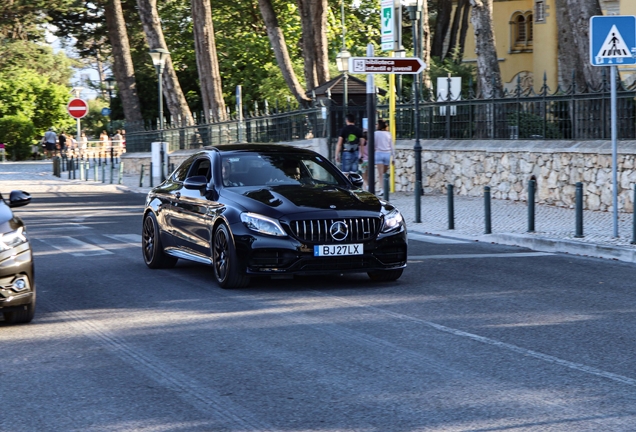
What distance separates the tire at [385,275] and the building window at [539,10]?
45706mm

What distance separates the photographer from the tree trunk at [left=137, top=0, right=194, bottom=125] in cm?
4512

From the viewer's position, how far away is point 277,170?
12180 mm

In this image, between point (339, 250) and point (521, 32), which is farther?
point (521, 32)

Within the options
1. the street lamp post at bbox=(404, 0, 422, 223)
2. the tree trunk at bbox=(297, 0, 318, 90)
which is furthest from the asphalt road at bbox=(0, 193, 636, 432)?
the tree trunk at bbox=(297, 0, 318, 90)

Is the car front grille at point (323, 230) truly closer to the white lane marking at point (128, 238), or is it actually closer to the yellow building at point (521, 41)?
the white lane marking at point (128, 238)

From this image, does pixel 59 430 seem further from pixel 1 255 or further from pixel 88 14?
pixel 88 14

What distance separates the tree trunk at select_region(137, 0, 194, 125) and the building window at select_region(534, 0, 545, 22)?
64.5 feet

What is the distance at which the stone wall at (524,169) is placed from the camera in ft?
65.2

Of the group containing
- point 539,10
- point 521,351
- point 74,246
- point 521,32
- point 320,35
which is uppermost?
point 539,10

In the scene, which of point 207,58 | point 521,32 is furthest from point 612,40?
point 521,32

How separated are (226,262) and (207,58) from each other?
1296 inches

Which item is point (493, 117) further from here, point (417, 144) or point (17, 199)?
point (17, 199)

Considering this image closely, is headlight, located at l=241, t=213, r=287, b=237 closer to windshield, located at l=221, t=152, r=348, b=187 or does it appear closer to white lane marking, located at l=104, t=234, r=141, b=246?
windshield, located at l=221, t=152, r=348, b=187

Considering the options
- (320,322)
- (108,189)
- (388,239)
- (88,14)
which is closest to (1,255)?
(320,322)
